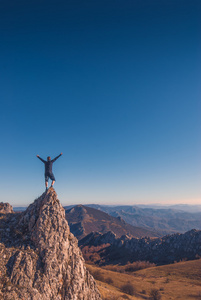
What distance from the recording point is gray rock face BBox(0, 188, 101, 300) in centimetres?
1781

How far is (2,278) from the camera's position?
17.2 metres

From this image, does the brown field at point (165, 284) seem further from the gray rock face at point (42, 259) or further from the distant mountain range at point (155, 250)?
the distant mountain range at point (155, 250)

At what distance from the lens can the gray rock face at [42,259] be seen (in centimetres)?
1781

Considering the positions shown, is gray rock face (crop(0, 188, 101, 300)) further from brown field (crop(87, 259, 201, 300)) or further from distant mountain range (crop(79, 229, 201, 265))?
distant mountain range (crop(79, 229, 201, 265))

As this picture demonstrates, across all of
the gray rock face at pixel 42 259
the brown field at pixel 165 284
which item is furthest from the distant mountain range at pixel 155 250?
the gray rock face at pixel 42 259

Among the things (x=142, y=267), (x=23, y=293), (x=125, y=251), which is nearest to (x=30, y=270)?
(x=23, y=293)

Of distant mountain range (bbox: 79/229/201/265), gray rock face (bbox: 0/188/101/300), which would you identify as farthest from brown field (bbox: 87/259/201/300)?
distant mountain range (bbox: 79/229/201/265)

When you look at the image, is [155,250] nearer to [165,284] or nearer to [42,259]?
[165,284]

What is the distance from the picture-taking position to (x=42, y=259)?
20.4 m

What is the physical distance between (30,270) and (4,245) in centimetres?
440

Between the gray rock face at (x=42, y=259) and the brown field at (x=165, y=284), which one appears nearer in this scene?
the gray rock face at (x=42, y=259)

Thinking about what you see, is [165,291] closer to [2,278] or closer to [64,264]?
[64,264]

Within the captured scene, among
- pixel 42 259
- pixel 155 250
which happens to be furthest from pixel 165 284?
pixel 155 250

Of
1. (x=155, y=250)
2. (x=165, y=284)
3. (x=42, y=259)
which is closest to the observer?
(x=42, y=259)
